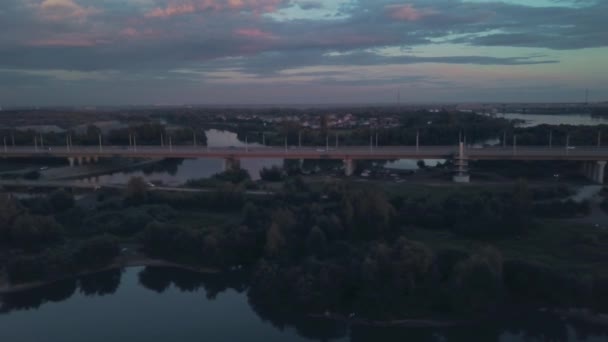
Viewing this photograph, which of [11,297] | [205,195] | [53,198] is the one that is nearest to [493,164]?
[205,195]

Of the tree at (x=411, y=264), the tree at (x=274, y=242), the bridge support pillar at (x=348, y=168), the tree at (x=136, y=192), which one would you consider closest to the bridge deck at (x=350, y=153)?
the bridge support pillar at (x=348, y=168)

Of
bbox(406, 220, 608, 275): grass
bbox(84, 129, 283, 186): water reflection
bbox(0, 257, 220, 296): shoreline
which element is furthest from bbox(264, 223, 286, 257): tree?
bbox(84, 129, 283, 186): water reflection

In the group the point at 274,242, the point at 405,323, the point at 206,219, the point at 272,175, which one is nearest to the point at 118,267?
the point at 206,219

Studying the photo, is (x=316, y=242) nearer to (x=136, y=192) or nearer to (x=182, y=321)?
(x=182, y=321)

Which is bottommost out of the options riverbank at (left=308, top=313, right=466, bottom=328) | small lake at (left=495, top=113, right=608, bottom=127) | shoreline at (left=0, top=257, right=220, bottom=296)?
riverbank at (left=308, top=313, right=466, bottom=328)

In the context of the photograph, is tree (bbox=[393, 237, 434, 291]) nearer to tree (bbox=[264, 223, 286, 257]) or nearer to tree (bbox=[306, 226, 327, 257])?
tree (bbox=[306, 226, 327, 257])
